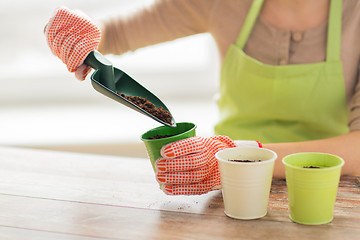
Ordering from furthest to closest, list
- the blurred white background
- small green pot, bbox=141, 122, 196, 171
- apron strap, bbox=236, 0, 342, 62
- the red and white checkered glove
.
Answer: the blurred white background, apron strap, bbox=236, 0, 342, 62, the red and white checkered glove, small green pot, bbox=141, 122, 196, 171

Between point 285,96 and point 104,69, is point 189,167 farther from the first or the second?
point 285,96

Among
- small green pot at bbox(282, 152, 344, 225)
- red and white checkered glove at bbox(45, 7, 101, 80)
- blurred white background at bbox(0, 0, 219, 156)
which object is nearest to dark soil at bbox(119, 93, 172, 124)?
red and white checkered glove at bbox(45, 7, 101, 80)

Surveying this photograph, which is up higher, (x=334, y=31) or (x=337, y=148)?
(x=334, y=31)

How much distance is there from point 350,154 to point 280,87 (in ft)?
1.08

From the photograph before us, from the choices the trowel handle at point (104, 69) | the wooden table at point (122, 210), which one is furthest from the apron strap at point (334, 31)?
the trowel handle at point (104, 69)

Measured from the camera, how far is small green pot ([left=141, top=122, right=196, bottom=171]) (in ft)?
3.25

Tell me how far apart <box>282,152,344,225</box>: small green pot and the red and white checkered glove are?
52cm

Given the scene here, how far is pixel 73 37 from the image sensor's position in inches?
44.7

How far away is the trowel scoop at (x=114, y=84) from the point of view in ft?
3.36

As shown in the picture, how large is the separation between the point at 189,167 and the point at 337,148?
465 millimetres

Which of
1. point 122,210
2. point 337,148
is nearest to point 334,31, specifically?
point 337,148

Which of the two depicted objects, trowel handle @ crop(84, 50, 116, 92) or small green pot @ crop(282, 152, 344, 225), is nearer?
small green pot @ crop(282, 152, 344, 225)

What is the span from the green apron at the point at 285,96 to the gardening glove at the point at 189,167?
488 mm

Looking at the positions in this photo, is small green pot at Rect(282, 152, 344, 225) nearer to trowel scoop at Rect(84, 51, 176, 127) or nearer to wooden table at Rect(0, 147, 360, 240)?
wooden table at Rect(0, 147, 360, 240)
